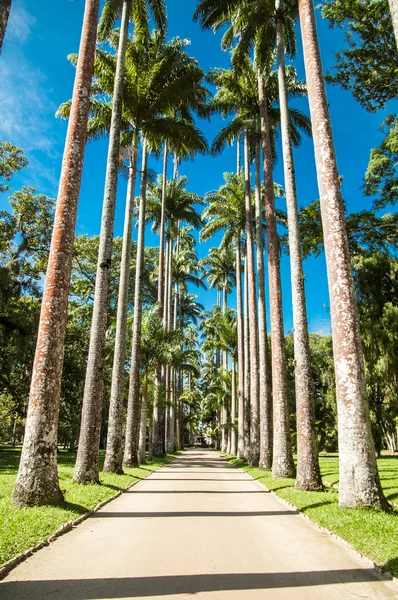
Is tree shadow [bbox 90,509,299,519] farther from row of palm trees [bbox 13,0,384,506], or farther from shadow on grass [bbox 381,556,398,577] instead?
shadow on grass [bbox 381,556,398,577]

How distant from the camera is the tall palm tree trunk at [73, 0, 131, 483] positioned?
10805 millimetres

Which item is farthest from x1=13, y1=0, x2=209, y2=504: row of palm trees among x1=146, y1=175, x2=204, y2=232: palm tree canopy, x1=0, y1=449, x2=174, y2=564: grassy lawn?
x1=146, y1=175, x2=204, y2=232: palm tree canopy

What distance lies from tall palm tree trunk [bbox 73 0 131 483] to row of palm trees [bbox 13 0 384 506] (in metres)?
0.04

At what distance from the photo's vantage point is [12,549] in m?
4.67

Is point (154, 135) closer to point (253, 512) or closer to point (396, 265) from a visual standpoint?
point (396, 265)

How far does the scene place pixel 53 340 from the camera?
25.5 feet

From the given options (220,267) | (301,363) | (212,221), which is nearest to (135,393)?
(301,363)

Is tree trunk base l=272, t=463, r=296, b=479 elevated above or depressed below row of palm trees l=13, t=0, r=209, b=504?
below

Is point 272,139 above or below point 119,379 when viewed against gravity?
above

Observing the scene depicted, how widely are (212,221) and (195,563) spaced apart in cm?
2465

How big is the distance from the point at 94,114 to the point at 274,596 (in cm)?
1915

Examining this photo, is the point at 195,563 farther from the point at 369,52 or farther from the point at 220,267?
the point at 220,267

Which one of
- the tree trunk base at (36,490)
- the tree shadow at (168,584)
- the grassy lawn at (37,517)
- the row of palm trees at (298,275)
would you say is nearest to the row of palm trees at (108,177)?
the tree trunk base at (36,490)

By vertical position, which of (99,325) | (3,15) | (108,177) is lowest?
(99,325)
